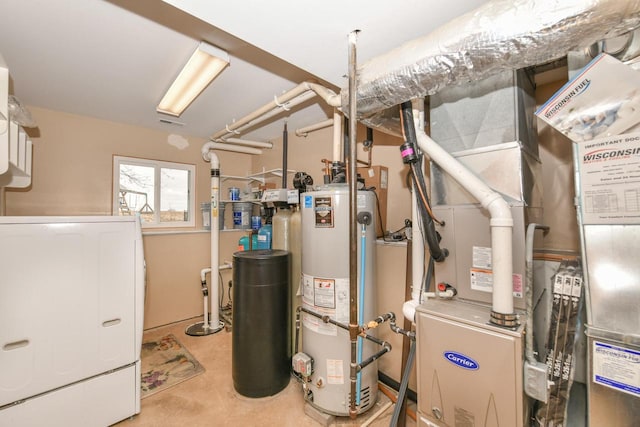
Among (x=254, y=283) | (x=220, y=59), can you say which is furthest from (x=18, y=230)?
(x=220, y=59)

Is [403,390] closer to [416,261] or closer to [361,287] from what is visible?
[361,287]

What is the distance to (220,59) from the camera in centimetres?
177

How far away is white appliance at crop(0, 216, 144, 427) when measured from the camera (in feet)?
5.08

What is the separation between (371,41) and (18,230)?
240 centimetres

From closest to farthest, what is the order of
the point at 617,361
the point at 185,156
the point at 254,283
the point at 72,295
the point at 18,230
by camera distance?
1. the point at 617,361
2. the point at 18,230
3. the point at 72,295
4. the point at 254,283
5. the point at 185,156

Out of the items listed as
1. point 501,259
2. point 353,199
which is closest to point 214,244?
point 353,199

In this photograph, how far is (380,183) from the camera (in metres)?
2.36

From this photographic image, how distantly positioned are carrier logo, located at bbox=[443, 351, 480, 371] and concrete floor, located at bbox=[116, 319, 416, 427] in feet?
3.25

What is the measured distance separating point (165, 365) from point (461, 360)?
2.73m

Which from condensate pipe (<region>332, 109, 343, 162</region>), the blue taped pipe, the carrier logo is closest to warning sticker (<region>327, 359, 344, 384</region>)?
the blue taped pipe

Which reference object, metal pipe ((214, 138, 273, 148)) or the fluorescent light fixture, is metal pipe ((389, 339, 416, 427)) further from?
metal pipe ((214, 138, 273, 148))

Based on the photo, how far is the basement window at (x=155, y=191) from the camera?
3.26 m

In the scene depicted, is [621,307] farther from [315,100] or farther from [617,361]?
[315,100]

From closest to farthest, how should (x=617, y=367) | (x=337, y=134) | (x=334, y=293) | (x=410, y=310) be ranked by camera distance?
(x=617, y=367), (x=410, y=310), (x=334, y=293), (x=337, y=134)
